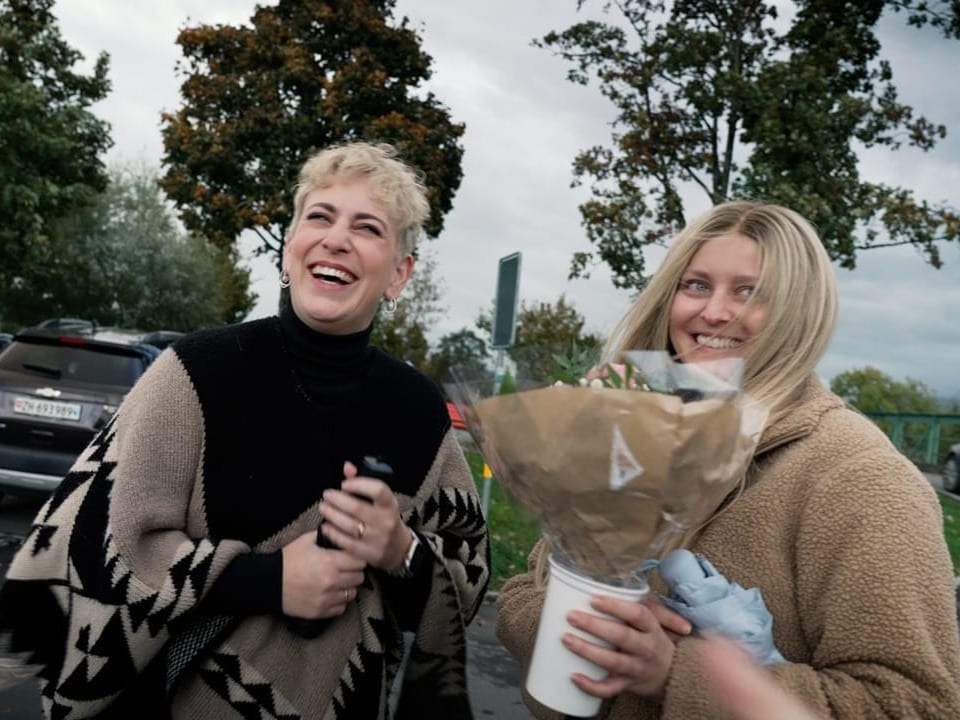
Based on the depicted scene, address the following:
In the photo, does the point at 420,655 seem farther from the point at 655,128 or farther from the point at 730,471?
the point at 655,128

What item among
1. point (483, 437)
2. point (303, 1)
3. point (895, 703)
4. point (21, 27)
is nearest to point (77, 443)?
point (483, 437)

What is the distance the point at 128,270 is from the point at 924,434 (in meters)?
30.3

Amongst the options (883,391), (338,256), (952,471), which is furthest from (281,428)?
(883,391)

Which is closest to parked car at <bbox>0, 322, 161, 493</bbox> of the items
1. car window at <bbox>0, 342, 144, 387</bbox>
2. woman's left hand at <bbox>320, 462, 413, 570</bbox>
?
car window at <bbox>0, 342, 144, 387</bbox>

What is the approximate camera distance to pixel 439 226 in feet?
80.7

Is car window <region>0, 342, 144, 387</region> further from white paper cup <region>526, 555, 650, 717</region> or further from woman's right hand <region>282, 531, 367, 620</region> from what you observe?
white paper cup <region>526, 555, 650, 717</region>

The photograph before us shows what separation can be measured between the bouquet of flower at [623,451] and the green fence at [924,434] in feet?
70.6

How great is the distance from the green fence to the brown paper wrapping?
21562mm

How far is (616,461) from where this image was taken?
1211mm

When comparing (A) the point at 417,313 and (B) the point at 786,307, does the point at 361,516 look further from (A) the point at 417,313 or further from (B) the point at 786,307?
(A) the point at 417,313

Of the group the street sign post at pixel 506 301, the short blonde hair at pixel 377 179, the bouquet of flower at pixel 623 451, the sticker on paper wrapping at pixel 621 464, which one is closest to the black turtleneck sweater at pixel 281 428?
the short blonde hair at pixel 377 179

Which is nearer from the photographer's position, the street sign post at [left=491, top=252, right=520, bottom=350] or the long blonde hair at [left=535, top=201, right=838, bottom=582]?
the long blonde hair at [left=535, top=201, right=838, bottom=582]

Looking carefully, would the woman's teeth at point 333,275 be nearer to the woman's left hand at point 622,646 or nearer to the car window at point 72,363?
the woman's left hand at point 622,646

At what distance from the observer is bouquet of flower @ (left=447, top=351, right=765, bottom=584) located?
1208mm
